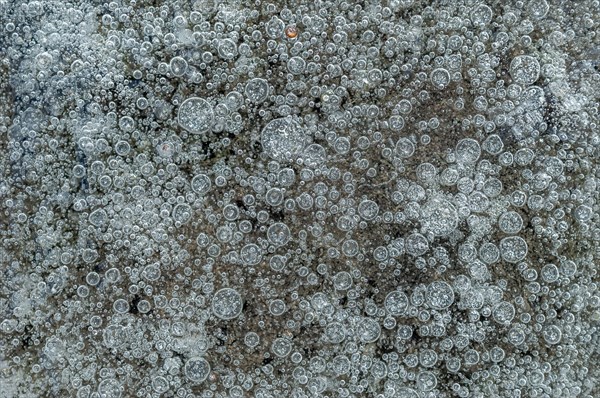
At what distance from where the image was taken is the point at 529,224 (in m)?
1.58

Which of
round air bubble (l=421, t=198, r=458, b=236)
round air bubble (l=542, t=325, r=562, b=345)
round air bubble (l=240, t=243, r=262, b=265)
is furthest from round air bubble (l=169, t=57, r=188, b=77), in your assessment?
round air bubble (l=542, t=325, r=562, b=345)

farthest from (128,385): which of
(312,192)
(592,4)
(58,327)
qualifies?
(592,4)

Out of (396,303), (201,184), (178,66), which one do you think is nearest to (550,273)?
(396,303)

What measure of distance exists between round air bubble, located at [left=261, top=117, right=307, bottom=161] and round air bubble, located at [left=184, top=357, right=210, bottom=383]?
0.60 m

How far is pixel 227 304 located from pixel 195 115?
1.75 ft

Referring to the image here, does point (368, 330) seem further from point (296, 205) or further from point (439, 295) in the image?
point (296, 205)

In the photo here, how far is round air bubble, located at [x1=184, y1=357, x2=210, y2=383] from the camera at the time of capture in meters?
1.56

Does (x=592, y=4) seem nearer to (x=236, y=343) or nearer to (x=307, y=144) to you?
(x=307, y=144)

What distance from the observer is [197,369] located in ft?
5.13

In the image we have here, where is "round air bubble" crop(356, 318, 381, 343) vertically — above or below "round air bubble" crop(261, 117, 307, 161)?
below

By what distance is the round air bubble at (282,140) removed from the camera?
1556 mm

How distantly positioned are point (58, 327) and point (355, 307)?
840 mm

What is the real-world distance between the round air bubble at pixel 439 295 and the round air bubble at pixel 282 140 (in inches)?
21.0

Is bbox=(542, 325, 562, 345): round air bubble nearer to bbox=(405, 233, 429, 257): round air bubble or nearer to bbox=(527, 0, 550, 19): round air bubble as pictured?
bbox=(405, 233, 429, 257): round air bubble
